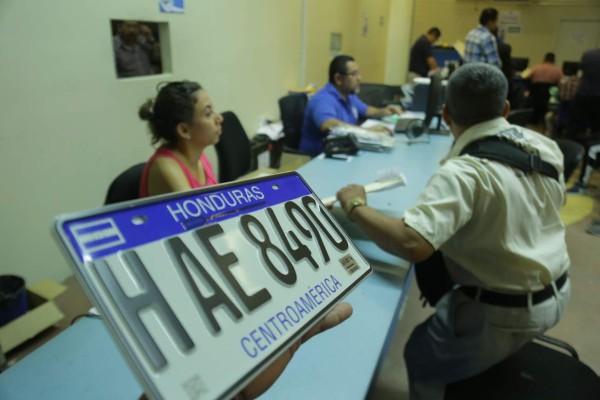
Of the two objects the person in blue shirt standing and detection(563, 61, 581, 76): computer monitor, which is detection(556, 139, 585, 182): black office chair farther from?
detection(563, 61, 581, 76): computer monitor

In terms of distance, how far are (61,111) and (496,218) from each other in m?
1.96

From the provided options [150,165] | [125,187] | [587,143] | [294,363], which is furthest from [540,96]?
[294,363]

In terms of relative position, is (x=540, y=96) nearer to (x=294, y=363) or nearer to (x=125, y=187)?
(x=125, y=187)

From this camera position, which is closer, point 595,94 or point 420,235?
point 420,235

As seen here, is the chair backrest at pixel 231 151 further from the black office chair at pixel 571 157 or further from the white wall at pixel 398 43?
the white wall at pixel 398 43

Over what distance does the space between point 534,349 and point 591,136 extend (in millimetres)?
3989

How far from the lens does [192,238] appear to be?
1.47 feet

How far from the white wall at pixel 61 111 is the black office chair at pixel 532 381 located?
5.99ft

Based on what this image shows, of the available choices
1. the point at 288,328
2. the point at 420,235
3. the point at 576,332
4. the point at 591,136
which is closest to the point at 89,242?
the point at 288,328

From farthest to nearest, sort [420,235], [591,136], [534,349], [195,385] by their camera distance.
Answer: [591,136]
[534,349]
[420,235]
[195,385]

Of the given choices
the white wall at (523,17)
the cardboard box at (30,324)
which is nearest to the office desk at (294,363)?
the cardboard box at (30,324)

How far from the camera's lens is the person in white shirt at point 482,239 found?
3.62ft

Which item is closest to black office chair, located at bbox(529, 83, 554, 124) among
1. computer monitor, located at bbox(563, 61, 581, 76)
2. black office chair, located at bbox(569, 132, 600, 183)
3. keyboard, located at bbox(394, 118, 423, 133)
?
computer monitor, located at bbox(563, 61, 581, 76)

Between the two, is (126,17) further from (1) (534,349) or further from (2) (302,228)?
(1) (534,349)
